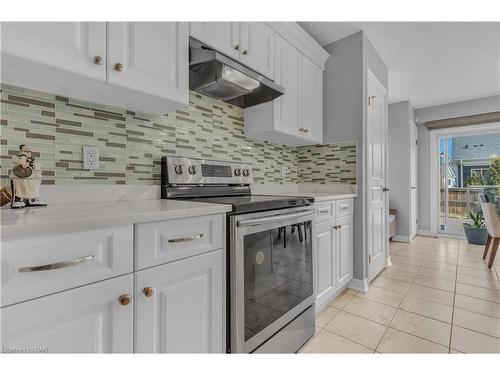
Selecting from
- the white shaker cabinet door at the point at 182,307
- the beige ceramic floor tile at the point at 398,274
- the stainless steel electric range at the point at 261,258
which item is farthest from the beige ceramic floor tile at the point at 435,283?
the white shaker cabinet door at the point at 182,307

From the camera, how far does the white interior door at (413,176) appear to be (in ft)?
14.7

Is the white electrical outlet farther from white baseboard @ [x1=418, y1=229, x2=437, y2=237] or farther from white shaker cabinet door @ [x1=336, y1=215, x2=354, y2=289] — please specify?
white baseboard @ [x1=418, y1=229, x2=437, y2=237]

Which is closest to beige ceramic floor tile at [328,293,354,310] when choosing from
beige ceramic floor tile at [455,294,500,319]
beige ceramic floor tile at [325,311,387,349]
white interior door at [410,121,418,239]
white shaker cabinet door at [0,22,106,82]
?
beige ceramic floor tile at [325,311,387,349]

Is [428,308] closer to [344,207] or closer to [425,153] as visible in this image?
[344,207]

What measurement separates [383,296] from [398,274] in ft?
2.40

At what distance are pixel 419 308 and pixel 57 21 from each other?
287 centimetres

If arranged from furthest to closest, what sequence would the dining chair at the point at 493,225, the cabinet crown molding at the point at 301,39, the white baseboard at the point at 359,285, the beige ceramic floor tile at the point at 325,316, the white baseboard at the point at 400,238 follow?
the white baseboard at the point at 400,238
the dining chair at the point at 493,225
the white baseboard at the point at 359,285
the cabinet crown molding at the point at 301,39
the beige ceramic floor tile at the point at 325,316

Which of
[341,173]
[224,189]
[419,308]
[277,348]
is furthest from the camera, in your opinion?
[341,173]

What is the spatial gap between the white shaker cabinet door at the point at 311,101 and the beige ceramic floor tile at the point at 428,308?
1.64m

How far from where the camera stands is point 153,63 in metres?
1.19

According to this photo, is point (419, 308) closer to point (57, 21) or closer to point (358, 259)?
point (358, 259)

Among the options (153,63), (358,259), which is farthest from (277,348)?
(153,63)

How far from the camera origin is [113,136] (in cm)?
137

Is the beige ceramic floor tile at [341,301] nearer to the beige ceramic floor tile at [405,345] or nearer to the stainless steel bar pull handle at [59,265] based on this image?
the beige ceramic floor tile at [405,345]
